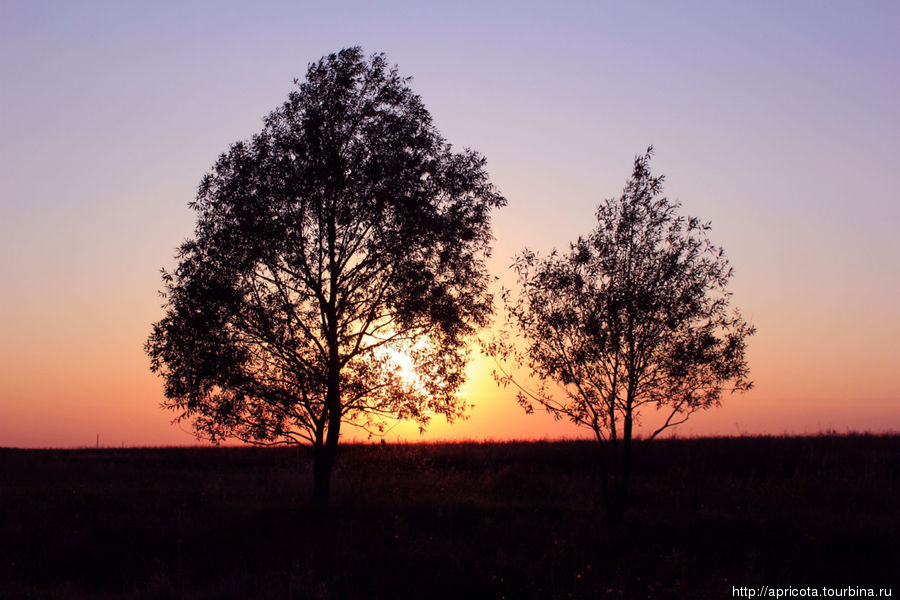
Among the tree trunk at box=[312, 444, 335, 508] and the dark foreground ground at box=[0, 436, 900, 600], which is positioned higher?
the tree trunk at box=[312, 444, 335, 508]

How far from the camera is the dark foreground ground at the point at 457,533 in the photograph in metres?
18.5

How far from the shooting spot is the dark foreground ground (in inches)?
727

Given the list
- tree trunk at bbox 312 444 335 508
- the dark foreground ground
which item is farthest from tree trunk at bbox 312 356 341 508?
the dark foreground ground

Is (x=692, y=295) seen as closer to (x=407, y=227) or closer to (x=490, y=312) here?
(x=490, y=312)

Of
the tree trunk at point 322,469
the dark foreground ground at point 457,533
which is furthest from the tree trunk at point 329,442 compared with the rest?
the dark foreground ground at point 457,533

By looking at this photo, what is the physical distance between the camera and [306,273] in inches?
1043

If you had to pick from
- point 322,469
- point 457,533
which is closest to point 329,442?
point 322,469

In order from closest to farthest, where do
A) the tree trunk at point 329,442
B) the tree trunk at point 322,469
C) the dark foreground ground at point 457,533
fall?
the dark foreground ground at point 457,533 → the tree trunk at point 329,442 → the tree trunk at point 322,469

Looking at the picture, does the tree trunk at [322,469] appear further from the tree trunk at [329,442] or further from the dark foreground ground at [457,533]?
the dark foreground ground at [457,533]

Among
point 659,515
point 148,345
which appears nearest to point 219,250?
point 148,345

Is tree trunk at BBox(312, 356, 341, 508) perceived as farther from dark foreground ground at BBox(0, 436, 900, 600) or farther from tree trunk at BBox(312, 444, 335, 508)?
dark foreground ground at BBox(0, 436, 900, 600)

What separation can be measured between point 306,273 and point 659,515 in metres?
15.8

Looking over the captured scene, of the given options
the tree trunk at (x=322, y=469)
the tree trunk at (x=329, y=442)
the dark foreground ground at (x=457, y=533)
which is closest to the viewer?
the dark foreground ground at (x=457, y=533)

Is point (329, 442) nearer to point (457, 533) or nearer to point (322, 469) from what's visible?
point (322, 469)
